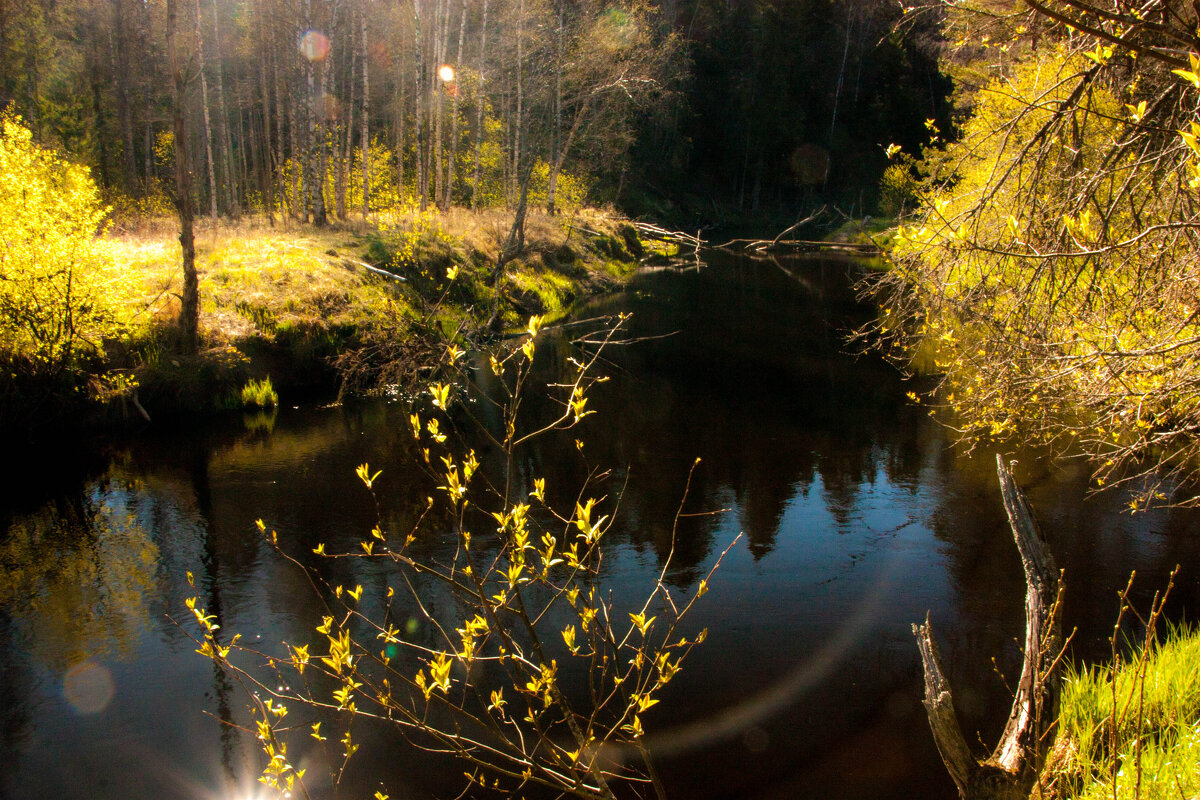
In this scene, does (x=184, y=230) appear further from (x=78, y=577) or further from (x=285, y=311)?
(x=78, y=577)

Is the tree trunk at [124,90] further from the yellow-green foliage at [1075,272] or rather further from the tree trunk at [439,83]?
the yellow-green foliage at [1075,272]

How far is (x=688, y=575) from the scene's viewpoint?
8109 millimetres

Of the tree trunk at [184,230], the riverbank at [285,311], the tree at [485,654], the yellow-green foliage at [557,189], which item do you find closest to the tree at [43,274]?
the riverbank at [285,311]

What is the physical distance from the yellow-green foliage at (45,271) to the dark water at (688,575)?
6.31 ft

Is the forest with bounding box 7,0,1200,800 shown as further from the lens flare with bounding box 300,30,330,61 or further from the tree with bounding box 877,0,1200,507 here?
the lens flare with bounding box 300,30,330,61

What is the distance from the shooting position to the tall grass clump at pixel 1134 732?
12.1 ft

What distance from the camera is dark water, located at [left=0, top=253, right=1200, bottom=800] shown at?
5.49m

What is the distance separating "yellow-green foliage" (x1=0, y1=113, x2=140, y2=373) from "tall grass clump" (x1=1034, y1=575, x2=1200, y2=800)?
44.3 ft

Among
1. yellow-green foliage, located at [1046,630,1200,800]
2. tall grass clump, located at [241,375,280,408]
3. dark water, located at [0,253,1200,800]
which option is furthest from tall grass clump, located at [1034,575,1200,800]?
tall grass clump, located at [241,375,280,408]

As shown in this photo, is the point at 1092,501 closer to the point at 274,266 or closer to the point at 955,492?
the point at 955,492

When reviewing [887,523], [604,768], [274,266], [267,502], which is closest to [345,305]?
[274,266]

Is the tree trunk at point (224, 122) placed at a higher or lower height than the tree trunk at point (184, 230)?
higher

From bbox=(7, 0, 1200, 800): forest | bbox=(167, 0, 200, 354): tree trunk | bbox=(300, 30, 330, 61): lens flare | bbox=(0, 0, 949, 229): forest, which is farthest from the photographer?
bbox=(0, 0, 949, 229): forest

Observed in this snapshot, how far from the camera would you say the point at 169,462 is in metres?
11.6
